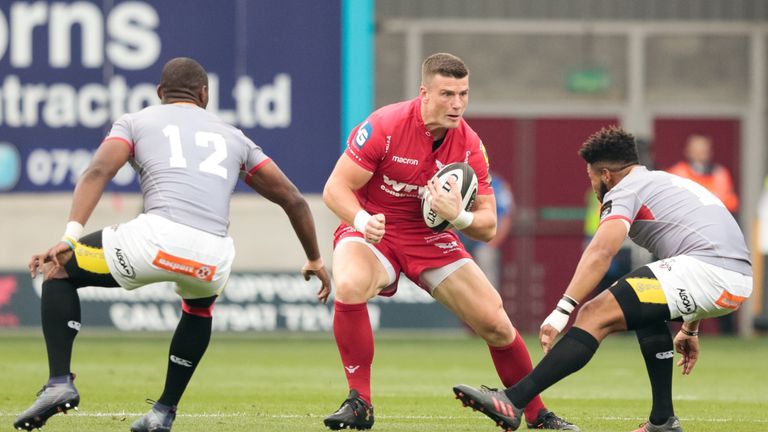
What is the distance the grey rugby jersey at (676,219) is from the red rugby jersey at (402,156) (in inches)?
36.1

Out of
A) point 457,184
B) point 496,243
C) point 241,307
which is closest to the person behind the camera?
point 457,184

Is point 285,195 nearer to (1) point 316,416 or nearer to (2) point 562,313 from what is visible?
(2) point 562,313

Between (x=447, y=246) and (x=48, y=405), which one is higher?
(x=447, y=246)

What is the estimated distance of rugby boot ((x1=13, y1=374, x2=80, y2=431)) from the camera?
7133 millimetres

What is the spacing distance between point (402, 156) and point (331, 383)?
4.05m

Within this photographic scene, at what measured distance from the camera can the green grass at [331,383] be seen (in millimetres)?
9164

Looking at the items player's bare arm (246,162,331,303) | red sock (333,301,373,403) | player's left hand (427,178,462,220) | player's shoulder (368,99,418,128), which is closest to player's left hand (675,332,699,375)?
player's left hand (427,178,462,220)

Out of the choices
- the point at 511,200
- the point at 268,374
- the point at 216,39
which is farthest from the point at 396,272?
the point at 511,200

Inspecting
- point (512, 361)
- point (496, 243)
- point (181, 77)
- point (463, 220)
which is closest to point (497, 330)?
point (512, 361)

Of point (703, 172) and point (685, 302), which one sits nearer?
point (685, 302)

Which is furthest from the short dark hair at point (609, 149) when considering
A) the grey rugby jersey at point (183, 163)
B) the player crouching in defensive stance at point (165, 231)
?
the grey rugby jersey at point (183, 163)

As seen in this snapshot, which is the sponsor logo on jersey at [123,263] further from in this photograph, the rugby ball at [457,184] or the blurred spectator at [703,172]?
the blurred spectator at [703,172]

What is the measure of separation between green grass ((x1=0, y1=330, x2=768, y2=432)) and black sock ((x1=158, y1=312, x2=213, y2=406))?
1.82 ft

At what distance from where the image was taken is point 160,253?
24.3 ft
